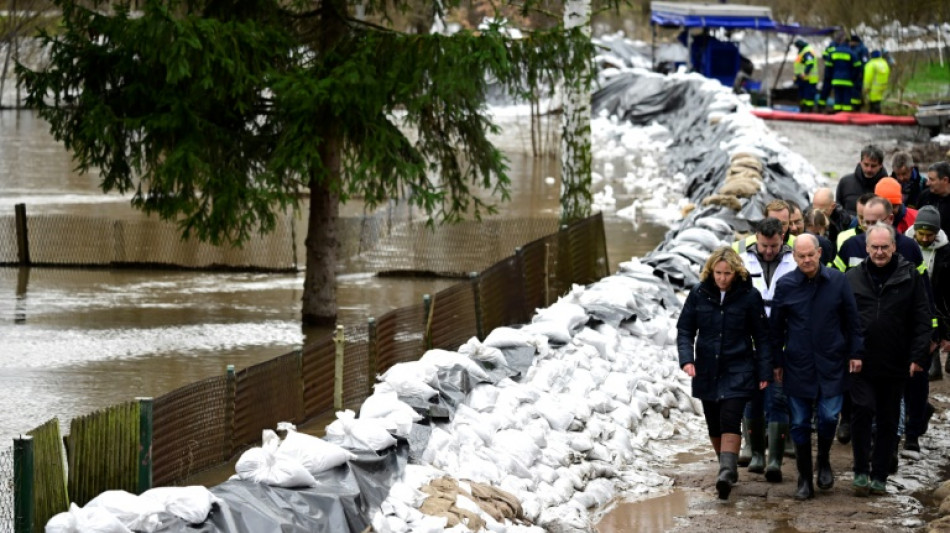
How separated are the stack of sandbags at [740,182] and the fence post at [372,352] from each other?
23.1 feet

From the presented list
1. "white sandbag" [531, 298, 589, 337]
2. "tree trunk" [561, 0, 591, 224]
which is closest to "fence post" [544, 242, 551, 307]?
"white sandbag" [531, 298, 589, 337]

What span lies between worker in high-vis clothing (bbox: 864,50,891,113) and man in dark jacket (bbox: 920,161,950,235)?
16178 millimetres

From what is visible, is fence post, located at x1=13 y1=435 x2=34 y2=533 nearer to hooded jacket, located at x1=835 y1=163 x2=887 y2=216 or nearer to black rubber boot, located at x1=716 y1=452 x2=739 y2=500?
black rubber boot, located at x1=716 y1=452 x2=739 y2=500

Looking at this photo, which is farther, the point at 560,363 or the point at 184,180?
the point at 184,180

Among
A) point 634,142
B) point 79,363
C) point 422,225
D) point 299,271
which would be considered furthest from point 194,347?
point 634,142

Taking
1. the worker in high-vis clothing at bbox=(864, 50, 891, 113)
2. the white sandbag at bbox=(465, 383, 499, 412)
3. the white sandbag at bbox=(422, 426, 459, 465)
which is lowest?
the white sandbag at bbox=(422, 426, 459, 465)

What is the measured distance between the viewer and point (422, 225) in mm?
20125

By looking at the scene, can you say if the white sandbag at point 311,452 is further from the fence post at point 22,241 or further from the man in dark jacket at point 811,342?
the fence post at point 22,241

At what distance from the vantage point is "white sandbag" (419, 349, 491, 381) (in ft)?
28.3

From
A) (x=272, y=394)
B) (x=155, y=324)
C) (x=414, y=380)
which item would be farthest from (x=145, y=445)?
(x=155, y=324)

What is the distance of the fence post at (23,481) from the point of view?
564cm

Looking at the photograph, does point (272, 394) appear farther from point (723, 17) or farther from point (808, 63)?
point (723, 17)

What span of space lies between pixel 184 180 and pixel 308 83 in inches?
65.5

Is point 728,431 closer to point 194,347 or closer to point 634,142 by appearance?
point 194,347
